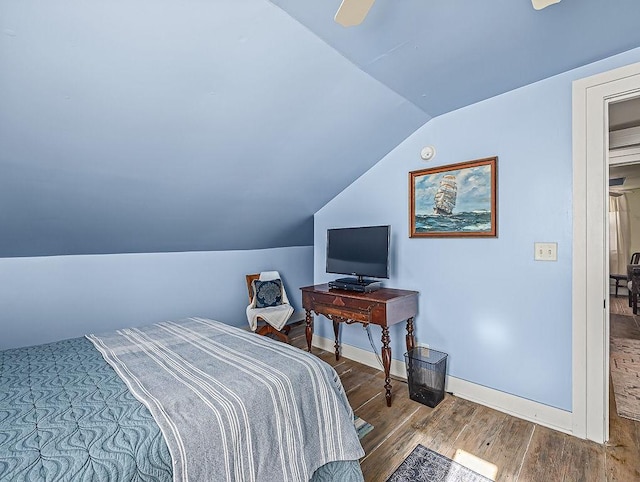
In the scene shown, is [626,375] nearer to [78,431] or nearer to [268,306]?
[268,306]

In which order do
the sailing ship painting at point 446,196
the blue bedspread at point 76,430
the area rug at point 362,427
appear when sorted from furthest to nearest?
the sailing ship painting at point 446,196, the area rug at point 362,427, the blue bedspread at point 76,430


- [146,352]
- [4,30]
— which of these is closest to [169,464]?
[146,352]

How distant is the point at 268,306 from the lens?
12.0 ft

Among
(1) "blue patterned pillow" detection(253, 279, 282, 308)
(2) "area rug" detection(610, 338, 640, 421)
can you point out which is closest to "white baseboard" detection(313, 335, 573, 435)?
(2) "area rug" detection(610, 338, 640, 421)

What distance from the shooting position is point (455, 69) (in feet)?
6.20

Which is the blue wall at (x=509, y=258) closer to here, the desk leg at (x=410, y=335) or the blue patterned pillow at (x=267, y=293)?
the desk leg at (x=410, y=335)

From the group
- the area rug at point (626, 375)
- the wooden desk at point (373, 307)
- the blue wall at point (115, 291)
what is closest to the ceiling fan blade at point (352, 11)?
the wooden desk at point (373, 307)

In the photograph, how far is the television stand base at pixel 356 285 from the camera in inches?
102

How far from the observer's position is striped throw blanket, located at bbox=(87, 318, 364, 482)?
1018 millimetres

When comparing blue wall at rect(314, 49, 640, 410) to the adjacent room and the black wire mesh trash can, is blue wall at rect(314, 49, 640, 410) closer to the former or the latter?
the adjacent room

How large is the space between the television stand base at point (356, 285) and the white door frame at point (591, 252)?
1347mm

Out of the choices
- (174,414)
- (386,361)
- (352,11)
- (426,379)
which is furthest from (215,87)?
(426,379)

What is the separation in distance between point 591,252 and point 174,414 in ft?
7.46

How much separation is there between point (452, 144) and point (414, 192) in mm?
463
